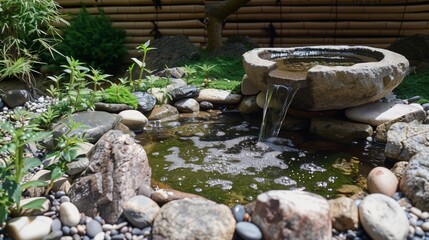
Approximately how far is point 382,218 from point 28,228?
2212 mm

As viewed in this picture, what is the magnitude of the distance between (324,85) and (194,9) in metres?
4.03

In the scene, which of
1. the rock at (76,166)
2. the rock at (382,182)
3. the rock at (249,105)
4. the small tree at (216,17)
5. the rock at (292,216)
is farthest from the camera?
the small tree at (216,17)

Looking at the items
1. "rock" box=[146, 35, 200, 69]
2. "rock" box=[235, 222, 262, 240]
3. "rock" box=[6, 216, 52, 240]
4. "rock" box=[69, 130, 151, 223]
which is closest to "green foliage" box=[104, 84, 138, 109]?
Answer: "rock" box=[69, 130, 151, 223]

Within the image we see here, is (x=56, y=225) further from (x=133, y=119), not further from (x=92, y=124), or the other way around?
(x=133, y=119)

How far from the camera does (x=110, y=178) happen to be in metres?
3.12

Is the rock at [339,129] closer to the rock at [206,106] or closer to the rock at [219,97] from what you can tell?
the rock at [219,97]

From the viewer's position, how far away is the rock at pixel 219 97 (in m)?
5.46

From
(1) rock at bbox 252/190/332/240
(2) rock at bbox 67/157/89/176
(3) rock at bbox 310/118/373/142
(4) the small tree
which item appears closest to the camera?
(1) rock at bbox 252/190/332/240

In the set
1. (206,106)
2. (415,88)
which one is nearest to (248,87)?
(206,106)

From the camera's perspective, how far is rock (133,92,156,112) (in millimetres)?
4992

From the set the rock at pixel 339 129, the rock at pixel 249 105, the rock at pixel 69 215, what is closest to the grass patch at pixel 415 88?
the rock at pixel 339 129

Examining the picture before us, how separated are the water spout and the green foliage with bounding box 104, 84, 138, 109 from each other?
1460mm

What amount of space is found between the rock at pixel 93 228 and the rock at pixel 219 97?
286cm

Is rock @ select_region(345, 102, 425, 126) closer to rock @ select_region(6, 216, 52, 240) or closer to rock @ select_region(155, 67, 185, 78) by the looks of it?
rock @ select_region(155, 67, 185, 78)
